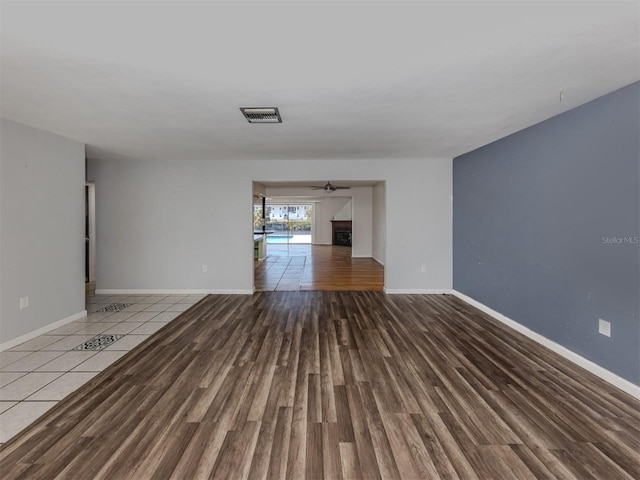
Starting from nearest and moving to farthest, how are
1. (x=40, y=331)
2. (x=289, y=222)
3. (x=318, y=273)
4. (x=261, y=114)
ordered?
(x=261, y=114), (x=40, y=331), (x=318, y=273), (x=289, y=222)

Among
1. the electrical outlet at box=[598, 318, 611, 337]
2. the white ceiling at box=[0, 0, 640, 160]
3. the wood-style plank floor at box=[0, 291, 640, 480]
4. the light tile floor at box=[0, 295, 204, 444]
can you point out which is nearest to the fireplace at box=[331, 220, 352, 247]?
the light tile floor at box=[0, 295, 204, 444]

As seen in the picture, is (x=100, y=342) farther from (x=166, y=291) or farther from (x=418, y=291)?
(x=418, y=291)

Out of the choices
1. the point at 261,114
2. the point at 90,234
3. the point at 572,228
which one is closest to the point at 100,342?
the point at 261,114

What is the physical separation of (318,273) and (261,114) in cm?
460

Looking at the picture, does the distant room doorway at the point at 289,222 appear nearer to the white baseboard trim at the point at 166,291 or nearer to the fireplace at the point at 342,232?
the fireplace at the point at 342,232

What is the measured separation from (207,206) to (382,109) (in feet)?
11.7

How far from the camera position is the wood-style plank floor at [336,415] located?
1.54 m

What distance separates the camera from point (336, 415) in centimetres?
193

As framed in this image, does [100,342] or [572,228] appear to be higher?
[572,228]

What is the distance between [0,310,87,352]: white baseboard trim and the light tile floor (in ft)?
0.20

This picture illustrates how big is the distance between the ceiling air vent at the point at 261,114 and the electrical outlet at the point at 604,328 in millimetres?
3304

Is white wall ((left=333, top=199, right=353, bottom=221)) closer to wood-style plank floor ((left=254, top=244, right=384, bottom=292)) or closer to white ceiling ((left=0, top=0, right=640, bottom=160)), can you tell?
wood-style plank floor ((left=254, top=244, right=384, bottom=292))

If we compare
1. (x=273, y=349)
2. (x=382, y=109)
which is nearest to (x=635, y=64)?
(x=382, y=109)

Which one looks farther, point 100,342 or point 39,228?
point 39,228
